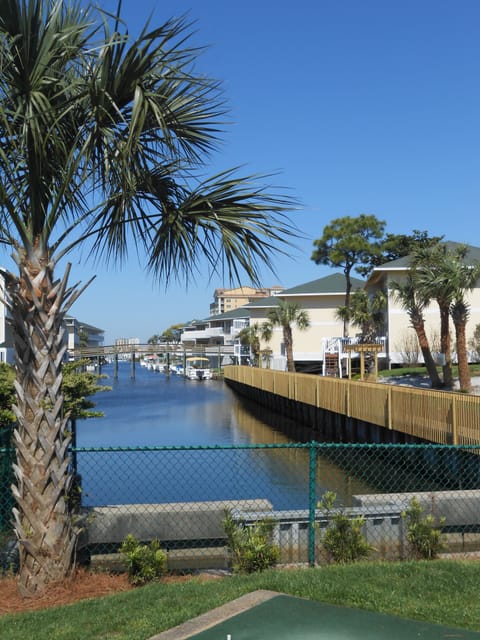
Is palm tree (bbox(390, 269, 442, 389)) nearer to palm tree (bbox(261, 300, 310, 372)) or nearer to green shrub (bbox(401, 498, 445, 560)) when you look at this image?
palm tree (bbox(261, 300, 310, 372))

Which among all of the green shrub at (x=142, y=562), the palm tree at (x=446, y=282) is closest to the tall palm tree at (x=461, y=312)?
the palm tree at (x=446, y=282)

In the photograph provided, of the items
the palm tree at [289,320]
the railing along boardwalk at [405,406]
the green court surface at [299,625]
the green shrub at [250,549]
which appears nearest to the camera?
the green court surface at [299,625]

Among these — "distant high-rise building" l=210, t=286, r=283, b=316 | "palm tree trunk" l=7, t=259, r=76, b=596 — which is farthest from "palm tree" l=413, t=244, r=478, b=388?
"palm tree trunk" l=7, t=259, r=76, b=596

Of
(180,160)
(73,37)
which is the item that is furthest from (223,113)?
(73,37)

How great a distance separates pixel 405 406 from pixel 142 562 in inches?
511

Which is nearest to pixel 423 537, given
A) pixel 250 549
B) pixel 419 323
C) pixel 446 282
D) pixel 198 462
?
pixel 250 549

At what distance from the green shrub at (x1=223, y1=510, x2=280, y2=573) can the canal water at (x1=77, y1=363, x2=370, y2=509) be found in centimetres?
86

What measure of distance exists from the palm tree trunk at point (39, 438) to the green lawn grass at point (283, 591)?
1.86 feet

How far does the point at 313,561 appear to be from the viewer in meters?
7.19

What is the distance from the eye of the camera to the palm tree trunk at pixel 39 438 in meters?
6.06

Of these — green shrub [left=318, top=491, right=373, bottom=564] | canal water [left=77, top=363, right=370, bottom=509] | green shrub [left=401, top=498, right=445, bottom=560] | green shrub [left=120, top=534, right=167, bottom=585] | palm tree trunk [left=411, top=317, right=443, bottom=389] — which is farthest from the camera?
palm tree trunk [left=411, top=317, right=443, bottom=389]

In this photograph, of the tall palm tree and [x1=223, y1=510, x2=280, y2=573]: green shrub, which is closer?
[x1=223, y1=510, x2=280, y2=573]: green shrub

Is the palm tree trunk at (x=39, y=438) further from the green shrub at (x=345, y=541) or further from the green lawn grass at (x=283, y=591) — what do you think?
the green shrub at (x=345, y=541)

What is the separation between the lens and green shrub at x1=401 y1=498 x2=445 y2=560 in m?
7.46
